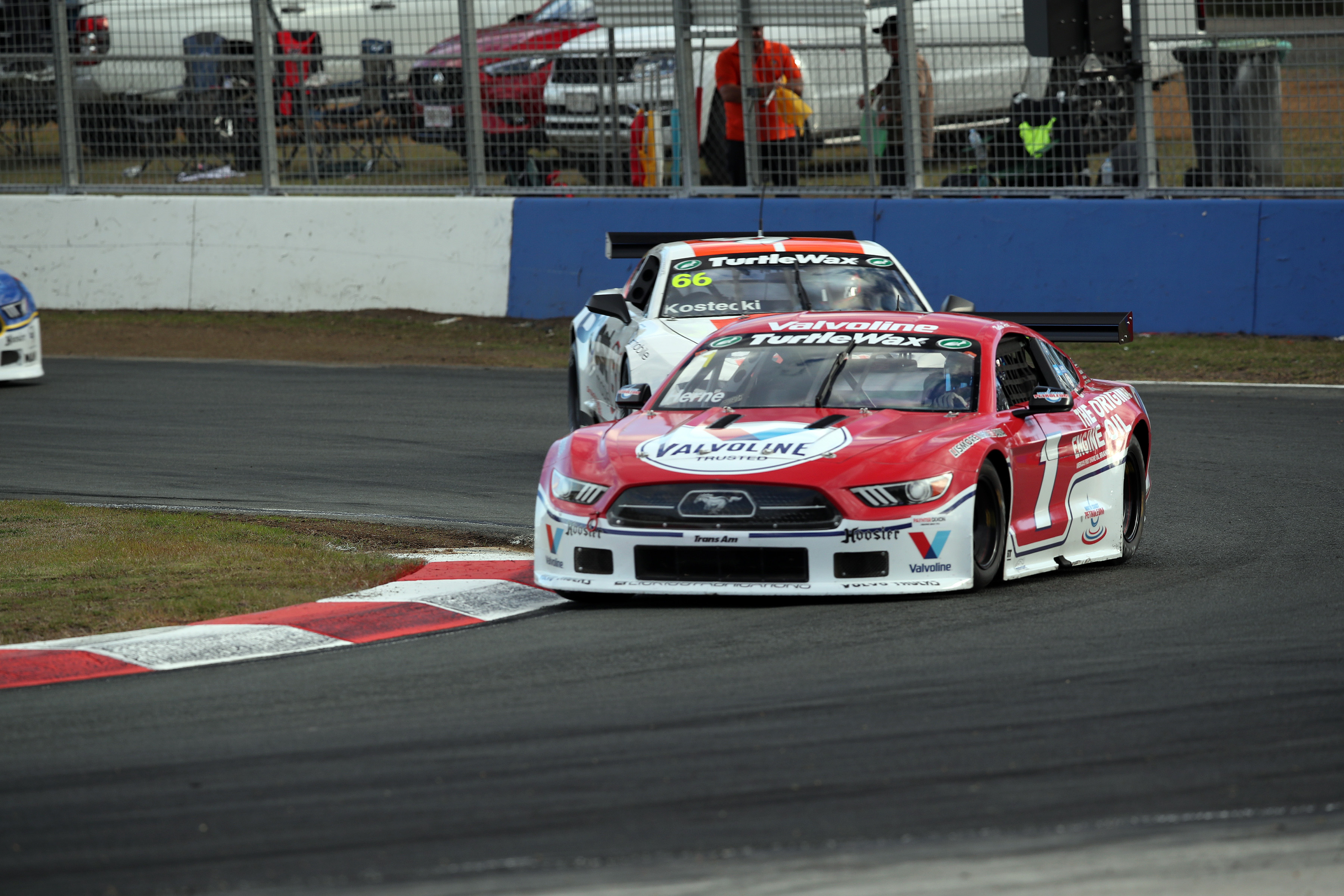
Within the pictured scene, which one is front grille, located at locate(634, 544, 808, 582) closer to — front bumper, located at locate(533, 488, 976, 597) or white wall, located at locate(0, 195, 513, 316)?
front bumper, located at locate(533, 488, 976, 597)

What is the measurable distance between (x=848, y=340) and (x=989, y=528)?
4.07ft

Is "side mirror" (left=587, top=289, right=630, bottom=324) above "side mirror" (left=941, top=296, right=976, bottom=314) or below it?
above

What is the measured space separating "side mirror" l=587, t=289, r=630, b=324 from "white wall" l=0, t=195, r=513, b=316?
665 centimetres

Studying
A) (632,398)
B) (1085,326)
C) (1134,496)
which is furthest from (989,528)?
(1085,326)

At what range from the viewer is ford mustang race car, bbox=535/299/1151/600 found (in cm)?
748

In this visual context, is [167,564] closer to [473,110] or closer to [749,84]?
[749,84]

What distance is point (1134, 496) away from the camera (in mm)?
9266

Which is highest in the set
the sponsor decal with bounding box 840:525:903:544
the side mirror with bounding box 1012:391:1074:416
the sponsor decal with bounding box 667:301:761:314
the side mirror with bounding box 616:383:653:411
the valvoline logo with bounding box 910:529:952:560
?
the sponsor decal with bounding box 667:301:761:314

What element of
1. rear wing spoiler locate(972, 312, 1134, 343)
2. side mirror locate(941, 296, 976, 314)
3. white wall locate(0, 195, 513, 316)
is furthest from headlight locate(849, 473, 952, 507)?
white wall locate(0, 195, 513, 316)

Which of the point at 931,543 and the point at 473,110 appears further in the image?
the point at 473,110

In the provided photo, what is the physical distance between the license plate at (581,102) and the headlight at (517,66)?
42 cm

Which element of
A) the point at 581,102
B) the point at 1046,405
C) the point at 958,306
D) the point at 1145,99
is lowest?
the point at 1046,405

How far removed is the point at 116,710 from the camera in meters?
5.98

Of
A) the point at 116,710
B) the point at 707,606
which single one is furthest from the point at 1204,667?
the point at 116,710
